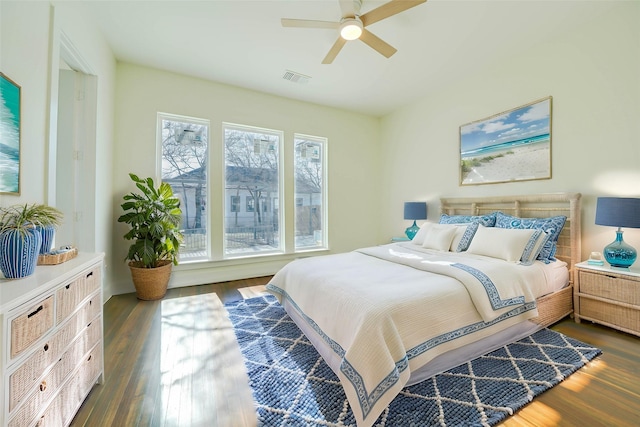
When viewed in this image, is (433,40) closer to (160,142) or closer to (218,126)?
(218,126)

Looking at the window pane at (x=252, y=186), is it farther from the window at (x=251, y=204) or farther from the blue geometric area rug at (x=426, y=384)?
the blue geometric area rug at (x=426, y=384)

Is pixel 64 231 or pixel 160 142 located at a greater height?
pixel 160 142

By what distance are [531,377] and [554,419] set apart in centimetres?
34

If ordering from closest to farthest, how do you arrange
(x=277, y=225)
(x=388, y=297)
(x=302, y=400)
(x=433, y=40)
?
(x=302, y=400) < (x=388, y=297) < (x=433, y=40) < (x=277, y=225)

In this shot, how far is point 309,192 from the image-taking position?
15.7ft

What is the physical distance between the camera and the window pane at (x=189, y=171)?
12.2ft

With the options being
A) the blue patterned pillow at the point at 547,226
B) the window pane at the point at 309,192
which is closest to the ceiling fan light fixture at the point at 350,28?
the window pane at the point at 309,192

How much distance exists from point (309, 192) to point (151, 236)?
2.58 meters

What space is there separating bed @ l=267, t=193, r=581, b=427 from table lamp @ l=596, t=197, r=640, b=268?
312 millimetres

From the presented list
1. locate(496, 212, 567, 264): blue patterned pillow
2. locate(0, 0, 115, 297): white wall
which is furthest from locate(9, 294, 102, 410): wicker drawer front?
locate(496, 212, 567, 264): blue patterned pillow

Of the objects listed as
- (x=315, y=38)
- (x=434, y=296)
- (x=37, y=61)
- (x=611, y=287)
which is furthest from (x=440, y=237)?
(x=37, y=61)

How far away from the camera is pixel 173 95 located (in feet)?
12.0

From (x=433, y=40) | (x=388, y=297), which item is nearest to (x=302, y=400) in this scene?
(x=388, y=297)

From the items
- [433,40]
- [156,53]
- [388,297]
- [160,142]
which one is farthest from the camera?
[160,142]
